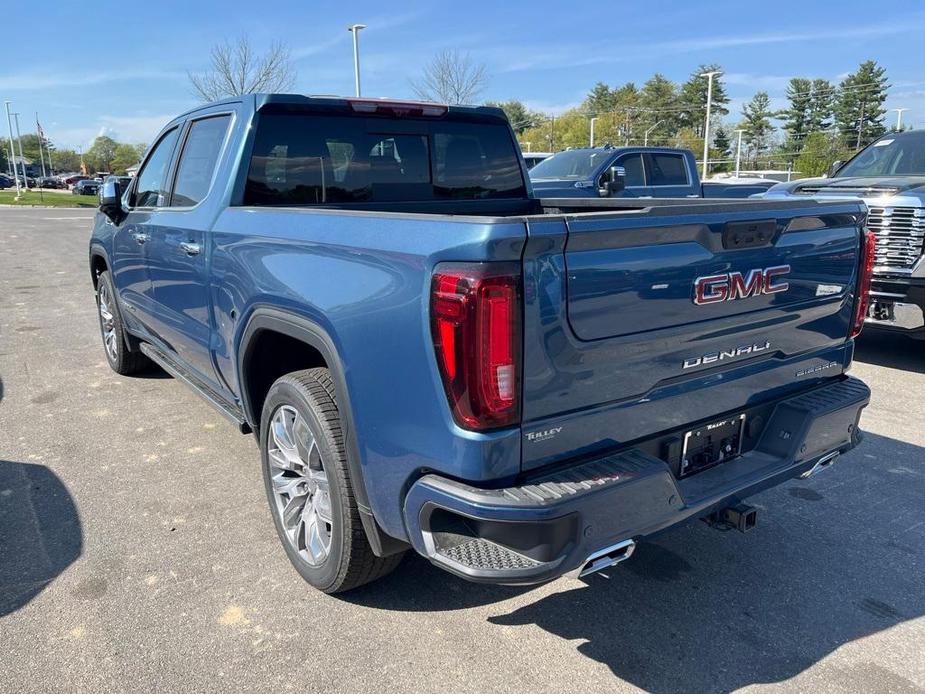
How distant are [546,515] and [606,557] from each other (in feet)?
1.25

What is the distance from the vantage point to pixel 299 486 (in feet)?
10.1

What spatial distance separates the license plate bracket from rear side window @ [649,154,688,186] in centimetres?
1028

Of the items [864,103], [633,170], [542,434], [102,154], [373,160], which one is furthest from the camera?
[102,154]

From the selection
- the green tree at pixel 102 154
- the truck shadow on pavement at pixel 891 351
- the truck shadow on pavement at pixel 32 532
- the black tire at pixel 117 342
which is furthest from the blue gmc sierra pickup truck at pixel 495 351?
the green tree at pixel 102 154

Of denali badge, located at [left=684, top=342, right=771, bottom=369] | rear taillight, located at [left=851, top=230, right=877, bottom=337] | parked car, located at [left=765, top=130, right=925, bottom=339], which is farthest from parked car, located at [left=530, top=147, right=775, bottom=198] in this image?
denali badge, located at [left=684, top=342, right=771, bottom=369]

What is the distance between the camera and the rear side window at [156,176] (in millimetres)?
4500

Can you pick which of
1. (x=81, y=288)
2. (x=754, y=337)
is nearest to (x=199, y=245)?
(x=754, y=337)

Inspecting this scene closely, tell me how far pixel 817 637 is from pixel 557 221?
1.91 m

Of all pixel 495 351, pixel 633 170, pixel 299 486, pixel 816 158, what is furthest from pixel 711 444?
pixel 816 158

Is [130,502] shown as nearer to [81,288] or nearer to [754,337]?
[754,337]

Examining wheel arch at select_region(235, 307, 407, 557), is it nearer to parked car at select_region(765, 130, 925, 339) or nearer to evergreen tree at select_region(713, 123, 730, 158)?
parked car at select_region(765, 130, 925, 339)

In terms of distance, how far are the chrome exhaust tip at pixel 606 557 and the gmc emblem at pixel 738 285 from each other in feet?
2.69

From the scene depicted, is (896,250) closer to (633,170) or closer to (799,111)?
(633,170)

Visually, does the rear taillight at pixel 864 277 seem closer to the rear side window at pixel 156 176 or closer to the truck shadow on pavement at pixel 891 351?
the rear side window at pixel 156 176
